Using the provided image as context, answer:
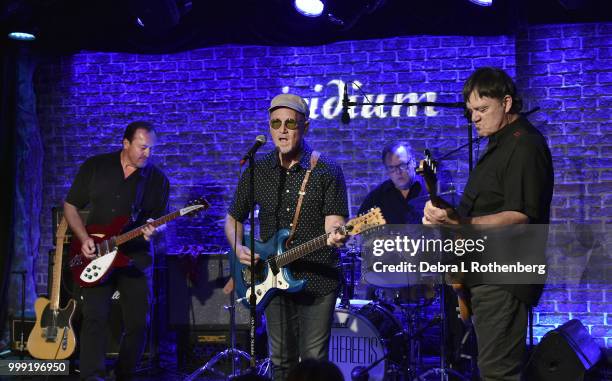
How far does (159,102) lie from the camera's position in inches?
335

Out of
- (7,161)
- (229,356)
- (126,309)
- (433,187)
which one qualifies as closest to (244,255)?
(433,187)

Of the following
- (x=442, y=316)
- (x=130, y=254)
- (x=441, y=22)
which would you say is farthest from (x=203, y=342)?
(x=441, y=22)

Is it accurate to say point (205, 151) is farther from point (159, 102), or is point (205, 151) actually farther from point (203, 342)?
point (203, 342)

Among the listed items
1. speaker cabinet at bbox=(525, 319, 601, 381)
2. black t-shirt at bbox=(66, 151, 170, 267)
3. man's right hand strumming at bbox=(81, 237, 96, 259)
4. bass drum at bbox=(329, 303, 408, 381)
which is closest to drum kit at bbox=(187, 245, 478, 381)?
bass drum at bbox=(329, 303, 408, 381)

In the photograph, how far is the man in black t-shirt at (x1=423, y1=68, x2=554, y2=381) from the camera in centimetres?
363

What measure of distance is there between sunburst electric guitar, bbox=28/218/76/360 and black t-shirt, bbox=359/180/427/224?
3.04m

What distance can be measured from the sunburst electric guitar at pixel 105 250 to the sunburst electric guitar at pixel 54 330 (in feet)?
1.78

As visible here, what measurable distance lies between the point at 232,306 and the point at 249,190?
2244 millimetres

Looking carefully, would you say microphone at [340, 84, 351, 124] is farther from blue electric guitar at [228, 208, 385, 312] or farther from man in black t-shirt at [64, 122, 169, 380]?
blue electric guitar at [228, 208, 385, 312]

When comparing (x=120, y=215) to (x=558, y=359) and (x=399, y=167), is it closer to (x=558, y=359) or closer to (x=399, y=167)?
(x=399, y=167)

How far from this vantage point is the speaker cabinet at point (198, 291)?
7.50 m

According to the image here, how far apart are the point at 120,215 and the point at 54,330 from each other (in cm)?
131

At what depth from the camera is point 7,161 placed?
8.49 metres

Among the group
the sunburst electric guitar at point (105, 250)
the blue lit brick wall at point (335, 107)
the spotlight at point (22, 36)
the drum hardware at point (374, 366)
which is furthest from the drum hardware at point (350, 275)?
the spotlight at point (22, 36)
